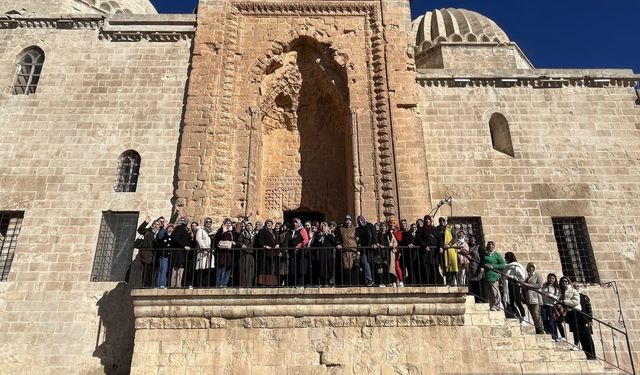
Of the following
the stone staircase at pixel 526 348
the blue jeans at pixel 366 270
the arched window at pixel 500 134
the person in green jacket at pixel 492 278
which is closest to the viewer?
the stone staircase at pixel 526 348

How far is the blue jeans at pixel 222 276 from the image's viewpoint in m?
8.34

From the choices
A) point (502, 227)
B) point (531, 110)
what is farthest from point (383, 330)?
point (531, 110)

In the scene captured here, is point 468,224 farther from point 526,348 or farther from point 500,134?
point 526,348

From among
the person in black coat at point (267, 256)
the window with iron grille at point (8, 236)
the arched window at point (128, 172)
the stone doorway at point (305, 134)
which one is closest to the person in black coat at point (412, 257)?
the person in black coat at point (267, 256)

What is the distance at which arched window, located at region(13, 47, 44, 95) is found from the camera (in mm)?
12133

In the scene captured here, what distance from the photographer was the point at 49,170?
437 inches

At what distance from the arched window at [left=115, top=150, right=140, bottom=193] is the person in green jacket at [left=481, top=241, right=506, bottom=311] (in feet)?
24.4

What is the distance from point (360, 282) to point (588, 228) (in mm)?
6306

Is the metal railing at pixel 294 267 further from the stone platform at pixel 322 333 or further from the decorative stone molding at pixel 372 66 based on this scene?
the decorative stone molding at pixel 372 66

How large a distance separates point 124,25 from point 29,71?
99.4 inches

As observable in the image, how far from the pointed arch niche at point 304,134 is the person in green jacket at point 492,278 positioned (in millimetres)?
3638

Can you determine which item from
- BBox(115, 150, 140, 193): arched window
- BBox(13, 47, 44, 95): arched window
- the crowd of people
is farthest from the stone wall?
BBox(13, 47, 44, 95): arched window

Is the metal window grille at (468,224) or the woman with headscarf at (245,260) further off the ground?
the metal window grille at (468,224)

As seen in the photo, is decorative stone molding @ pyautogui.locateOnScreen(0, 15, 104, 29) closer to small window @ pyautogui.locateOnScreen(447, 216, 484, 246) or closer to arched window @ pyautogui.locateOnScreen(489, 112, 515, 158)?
small window @ pyautogui.locateOnScreen(447, 216, 484, 246)
